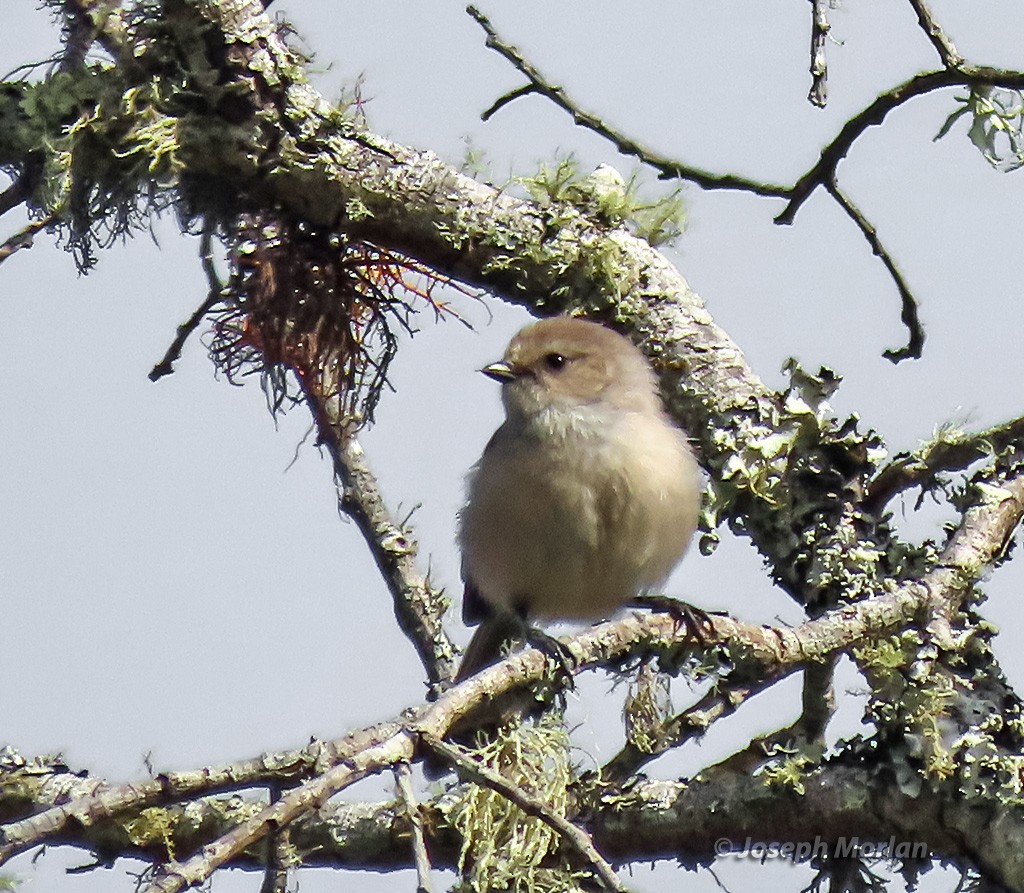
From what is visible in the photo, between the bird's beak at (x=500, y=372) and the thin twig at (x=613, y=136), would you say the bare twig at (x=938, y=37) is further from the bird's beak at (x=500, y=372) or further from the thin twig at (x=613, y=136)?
the bird's beak at (x=500, y=372)

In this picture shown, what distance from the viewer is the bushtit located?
15.0ft

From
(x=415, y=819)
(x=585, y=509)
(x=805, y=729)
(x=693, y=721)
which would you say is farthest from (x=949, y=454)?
(x=415, y=819)

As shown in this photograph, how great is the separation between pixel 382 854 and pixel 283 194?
1.76m

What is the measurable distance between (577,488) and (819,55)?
1.54 m

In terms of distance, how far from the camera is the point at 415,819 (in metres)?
2.26

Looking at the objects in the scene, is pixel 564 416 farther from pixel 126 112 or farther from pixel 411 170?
pixel 126 112

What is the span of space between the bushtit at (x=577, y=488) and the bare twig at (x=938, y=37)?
115cm

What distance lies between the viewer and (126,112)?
407 cm

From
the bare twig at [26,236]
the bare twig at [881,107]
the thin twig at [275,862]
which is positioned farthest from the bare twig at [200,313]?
the thin twig at [275,862]

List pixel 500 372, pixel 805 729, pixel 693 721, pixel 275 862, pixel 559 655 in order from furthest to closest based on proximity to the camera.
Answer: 1. pixel 500 372
2. pixel 805 729
3. pixel 693 721
4. pixel 559 655
5. pixel 275 862

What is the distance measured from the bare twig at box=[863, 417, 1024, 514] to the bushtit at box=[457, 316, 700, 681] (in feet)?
2.43

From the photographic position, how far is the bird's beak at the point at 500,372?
514cm

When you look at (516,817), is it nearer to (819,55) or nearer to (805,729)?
(805,729)

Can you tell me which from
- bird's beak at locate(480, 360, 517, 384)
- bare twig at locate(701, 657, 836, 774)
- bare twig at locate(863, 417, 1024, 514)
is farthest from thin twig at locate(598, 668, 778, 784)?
bird's beak at locate(480, 360, 517, 384)
